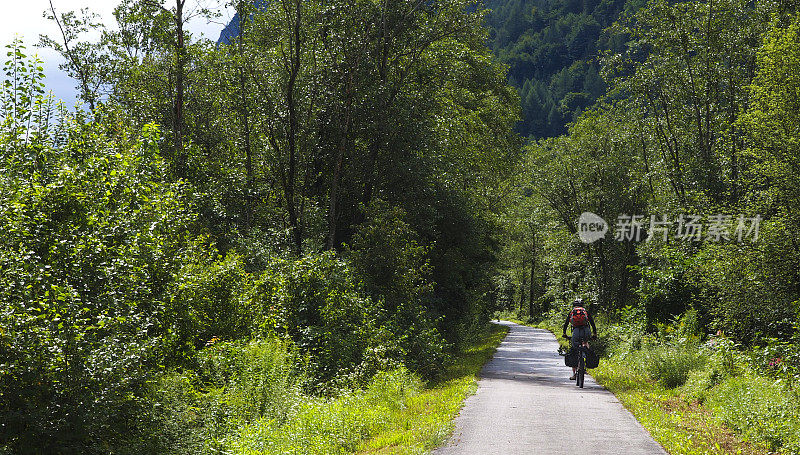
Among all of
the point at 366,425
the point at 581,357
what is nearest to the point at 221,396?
the point at 366,425

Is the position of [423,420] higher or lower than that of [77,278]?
lower

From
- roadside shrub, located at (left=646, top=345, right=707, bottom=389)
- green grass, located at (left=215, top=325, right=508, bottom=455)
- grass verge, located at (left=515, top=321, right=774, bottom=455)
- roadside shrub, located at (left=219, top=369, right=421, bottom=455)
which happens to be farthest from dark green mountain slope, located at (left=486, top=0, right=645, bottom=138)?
roadside shrub, located at (left=219, top=369, right=421, bottom=455)

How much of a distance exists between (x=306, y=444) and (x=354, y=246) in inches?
487

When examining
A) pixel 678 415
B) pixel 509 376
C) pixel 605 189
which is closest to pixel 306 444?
pixel 678 415

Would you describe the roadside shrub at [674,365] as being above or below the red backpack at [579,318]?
below

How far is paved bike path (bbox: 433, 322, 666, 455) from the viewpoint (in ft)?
28.9

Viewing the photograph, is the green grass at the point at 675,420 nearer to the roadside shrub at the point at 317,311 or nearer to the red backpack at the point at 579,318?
the red backpack at the point at 579,318

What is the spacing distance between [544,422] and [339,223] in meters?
15.9

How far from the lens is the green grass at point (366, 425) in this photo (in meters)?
9.13

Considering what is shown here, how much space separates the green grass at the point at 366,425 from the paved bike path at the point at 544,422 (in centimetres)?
42

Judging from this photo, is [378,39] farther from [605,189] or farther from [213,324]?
[605,189]

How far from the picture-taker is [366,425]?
10.6 meters

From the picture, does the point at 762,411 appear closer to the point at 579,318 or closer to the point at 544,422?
the point at 544,422

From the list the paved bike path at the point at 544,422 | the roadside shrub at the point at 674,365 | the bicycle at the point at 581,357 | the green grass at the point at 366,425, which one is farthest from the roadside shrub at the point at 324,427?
the roadside shrub at the point at 674,365
